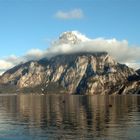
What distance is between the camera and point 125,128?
4117 inches

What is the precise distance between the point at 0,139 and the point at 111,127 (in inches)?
1375

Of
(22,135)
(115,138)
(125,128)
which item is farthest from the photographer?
(125,128)

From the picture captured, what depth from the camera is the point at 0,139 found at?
87562mm

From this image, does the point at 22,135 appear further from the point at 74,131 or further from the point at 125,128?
the point at 125,128

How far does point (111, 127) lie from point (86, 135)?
1781 centimetres

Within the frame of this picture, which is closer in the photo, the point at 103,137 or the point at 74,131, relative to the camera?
the point at 103,137

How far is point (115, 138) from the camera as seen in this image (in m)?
86.3

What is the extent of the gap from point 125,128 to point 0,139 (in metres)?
36.7

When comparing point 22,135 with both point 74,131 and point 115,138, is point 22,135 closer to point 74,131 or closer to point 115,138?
point 74,131

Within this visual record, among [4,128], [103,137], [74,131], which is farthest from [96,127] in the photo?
[4,128]

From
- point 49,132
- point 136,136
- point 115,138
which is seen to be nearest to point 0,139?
point 49,132

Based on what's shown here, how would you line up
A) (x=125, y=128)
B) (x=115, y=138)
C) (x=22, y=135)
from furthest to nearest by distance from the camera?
(x=125, y=128), (x=22, y=135), (x=115, y=138)

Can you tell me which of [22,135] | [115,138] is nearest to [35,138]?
[22,135]

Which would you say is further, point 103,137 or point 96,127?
point 96,127
